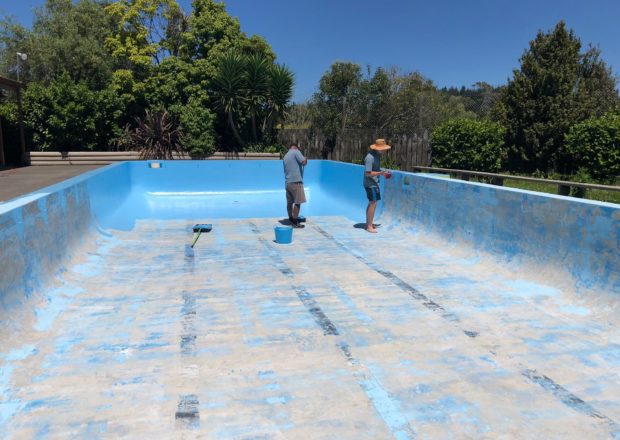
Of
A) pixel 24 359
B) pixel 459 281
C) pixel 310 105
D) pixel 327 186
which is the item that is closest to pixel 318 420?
pixel 24 359

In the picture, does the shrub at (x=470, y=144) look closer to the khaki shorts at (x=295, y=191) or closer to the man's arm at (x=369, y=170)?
the man's arm at (x=369, y=170)

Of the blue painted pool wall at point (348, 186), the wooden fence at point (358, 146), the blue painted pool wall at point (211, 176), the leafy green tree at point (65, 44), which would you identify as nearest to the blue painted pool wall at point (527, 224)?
the blue painted pool wall at point (348, 186)

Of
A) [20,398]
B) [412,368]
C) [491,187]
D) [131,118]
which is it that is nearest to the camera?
[20,398]

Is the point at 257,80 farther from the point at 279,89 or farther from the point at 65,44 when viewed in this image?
the point at 65,44

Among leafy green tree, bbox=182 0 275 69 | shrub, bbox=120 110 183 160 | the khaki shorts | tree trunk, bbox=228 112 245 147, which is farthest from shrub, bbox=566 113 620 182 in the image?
shrub, bbox=120 110 183 160

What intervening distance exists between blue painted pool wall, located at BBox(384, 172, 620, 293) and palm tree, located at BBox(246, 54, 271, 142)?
11963mm

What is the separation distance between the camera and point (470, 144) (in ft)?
47.0

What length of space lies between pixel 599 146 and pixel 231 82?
13.1 meters

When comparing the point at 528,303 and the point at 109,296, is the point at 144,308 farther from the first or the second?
the point at 528,303

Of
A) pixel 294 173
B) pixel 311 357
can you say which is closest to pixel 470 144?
pixel 294 173

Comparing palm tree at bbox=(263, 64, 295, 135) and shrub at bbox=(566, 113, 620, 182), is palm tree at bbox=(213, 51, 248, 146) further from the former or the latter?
shrub at bbox=(566, 113, 620, 182)

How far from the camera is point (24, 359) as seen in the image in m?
3.49

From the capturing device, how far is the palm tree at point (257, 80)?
18.8 metres

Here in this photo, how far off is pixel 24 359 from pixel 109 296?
1.52m
